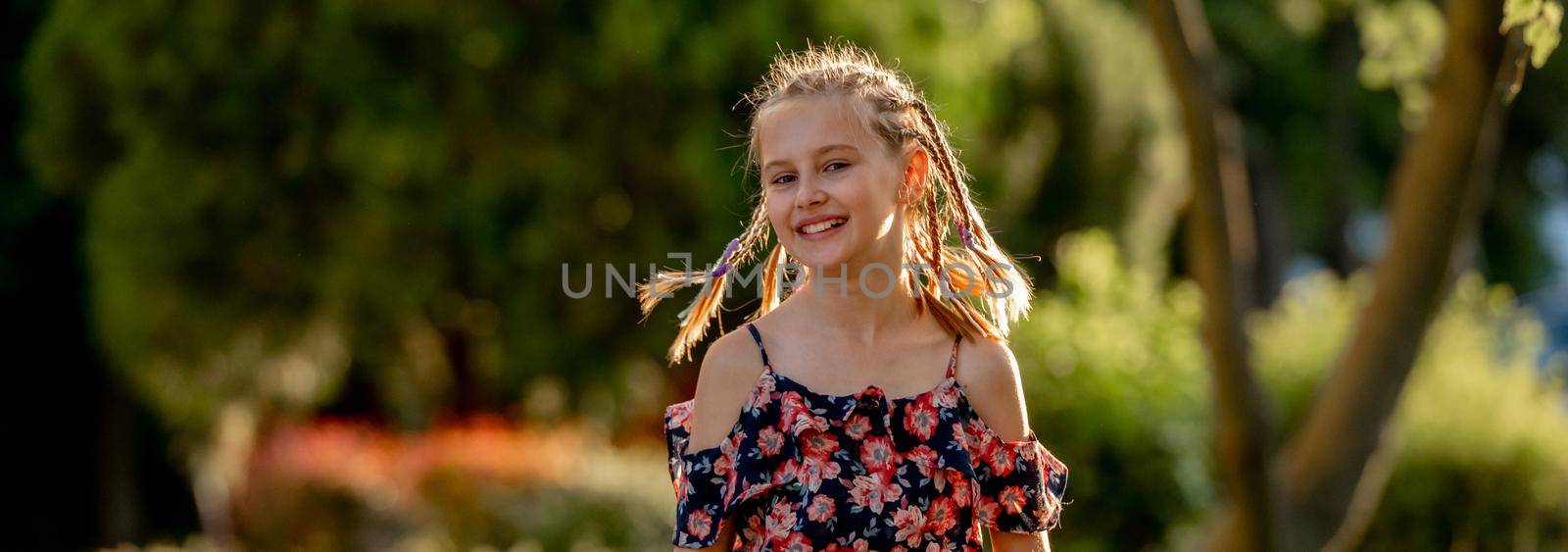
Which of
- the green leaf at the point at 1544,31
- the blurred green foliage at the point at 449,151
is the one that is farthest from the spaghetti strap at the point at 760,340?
the blurred green foliage at the point at 449,151

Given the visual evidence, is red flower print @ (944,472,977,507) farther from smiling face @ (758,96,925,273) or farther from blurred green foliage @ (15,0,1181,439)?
blurred green foliage @ (15,0,1181,439)

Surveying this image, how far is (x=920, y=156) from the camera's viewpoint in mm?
2457

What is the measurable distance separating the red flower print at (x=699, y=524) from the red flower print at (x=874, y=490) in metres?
0.19

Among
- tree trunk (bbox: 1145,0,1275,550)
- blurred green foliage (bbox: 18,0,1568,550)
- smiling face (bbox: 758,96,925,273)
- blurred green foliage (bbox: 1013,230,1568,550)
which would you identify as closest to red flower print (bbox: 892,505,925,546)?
smiling face (bbox: 758,96,925,273)

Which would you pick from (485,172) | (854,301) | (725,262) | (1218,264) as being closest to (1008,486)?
(854,301)

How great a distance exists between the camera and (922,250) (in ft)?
8.40

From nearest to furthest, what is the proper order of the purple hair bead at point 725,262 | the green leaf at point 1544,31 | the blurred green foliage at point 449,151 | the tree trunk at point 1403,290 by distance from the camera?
the purple hair bead at point 725,262
the green leaf at point 1544,31
the tree trunk at point 1403,290
the blurred green foliage at point 449,151

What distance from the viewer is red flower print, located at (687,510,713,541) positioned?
2.28m

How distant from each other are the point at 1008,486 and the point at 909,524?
0.17 m

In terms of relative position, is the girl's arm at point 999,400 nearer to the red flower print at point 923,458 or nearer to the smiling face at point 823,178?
the red flower print at point 923,458

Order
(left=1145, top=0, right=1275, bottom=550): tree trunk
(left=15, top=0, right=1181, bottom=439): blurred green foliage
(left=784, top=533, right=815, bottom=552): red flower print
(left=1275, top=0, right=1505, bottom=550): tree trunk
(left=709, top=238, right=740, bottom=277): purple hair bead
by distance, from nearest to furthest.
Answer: (left=784, top=533, right=815, bottom=552): red flower print, (left=709, top=238, right=740, bottom=277): purple hair bead, (left=1145, top=0, right=1275, bottom=550): tree trunk, (left=1275, top=0, right=1505, bottom=550): tree trunk, (left=15, top=0, right=1181, bottom=439): blurred green foliage

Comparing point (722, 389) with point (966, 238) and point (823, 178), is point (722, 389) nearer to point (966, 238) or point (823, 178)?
point (823, 178)

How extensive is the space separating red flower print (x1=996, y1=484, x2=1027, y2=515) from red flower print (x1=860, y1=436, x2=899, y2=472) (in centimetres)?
16

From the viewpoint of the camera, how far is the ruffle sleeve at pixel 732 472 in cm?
228
